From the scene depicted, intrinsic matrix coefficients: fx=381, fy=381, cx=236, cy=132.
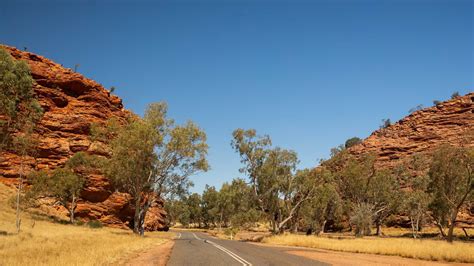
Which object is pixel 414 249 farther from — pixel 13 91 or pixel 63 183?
pixel 63 183

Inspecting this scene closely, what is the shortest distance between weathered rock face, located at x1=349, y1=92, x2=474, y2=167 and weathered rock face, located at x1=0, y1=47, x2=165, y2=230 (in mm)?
74017

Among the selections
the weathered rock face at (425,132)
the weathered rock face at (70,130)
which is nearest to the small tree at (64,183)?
the weathered rock face at (70,130)

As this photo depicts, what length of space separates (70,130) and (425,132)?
94.3m

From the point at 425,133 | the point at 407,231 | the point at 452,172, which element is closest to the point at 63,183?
the point at 452,172

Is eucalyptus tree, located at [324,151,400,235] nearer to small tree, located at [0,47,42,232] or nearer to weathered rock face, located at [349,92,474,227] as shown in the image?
weathered rock face, located at [349,92,474,227]

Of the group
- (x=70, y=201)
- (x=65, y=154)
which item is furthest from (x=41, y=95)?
(x=70, y=201)

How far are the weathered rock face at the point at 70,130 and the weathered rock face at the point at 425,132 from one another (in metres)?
74.0

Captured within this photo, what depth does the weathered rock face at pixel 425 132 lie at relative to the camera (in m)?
104

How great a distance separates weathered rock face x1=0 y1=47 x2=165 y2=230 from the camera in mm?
58844

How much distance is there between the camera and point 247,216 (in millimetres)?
52281

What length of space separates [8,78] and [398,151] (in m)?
102

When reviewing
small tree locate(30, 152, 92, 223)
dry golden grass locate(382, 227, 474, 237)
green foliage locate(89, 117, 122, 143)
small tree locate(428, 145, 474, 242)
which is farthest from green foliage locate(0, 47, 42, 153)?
dry golden grass locate(382, 227, 474, 237)

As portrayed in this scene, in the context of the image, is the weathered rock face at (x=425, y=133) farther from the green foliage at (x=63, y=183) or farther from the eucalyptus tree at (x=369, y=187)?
the green foliage at (x=63, y=183)

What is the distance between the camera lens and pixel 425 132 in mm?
109750
